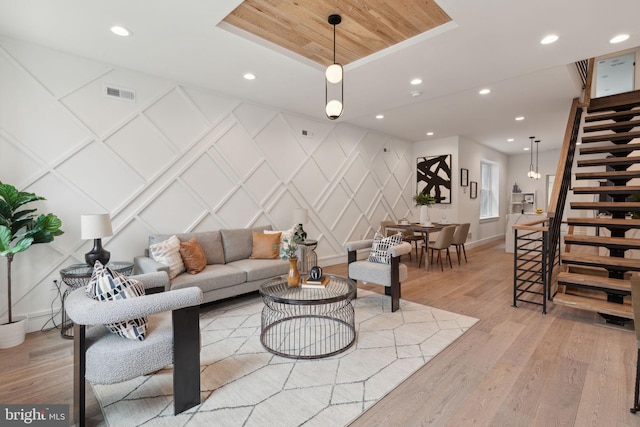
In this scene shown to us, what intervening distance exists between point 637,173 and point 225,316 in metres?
5.50

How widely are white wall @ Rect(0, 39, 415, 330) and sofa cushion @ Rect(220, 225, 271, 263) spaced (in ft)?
0.88

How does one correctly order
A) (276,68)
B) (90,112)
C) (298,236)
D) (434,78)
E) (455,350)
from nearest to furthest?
(455,350)
(298,236)
(90,112)
(276,68)
(434,78)

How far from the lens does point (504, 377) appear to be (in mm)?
2240

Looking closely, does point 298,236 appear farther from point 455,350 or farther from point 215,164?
point 215,164

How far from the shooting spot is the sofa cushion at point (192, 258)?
351 centimetres

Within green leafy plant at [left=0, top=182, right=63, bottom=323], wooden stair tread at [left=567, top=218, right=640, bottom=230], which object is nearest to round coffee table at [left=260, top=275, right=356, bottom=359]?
green leafy plant at [left=0, top=182, right=63, bottom=323]

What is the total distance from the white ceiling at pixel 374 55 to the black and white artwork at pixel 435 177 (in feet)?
8.15

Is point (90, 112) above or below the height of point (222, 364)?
above

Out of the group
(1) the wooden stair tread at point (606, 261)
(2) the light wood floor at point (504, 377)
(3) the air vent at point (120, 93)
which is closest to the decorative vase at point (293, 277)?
(2) the light wood floor at point (504, 377)

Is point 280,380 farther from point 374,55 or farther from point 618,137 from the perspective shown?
point 618,137

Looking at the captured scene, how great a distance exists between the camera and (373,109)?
5.11m

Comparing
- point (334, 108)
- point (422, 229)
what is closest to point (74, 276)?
point (334, 108)

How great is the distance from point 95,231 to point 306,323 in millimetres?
2237

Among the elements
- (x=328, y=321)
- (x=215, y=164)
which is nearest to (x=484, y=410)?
(x=328, y=321)
